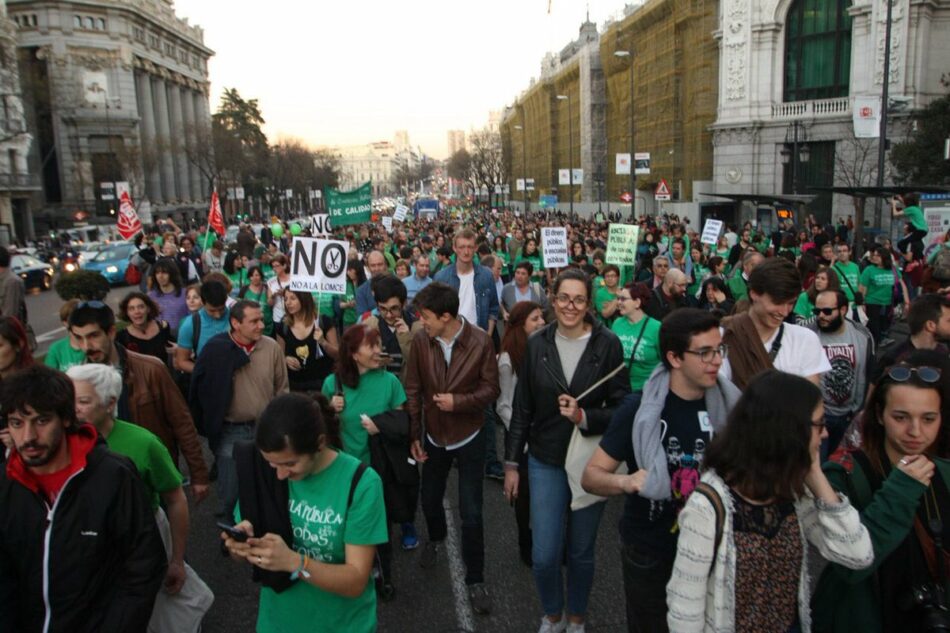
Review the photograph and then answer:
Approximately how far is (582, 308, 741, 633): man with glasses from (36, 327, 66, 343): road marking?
1701 centimetres

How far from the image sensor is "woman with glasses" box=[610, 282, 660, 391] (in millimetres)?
5602

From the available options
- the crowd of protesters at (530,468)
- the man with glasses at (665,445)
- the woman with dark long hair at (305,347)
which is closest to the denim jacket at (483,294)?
the woman with dark long hair at (305,347)

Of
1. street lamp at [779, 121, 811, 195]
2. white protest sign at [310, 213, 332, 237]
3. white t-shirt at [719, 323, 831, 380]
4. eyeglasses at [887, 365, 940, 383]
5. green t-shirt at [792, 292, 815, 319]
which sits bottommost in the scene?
green t-shirt at [792, 292, 815, 319]

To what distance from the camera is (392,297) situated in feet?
18.6

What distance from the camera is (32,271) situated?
91.4 feet

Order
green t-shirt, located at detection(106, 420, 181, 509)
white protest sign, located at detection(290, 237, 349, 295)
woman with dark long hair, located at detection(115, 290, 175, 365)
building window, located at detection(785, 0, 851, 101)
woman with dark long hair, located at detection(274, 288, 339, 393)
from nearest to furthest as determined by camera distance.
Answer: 1. green t-shirt, located at detection(106, 420, 181, 509)
2. woman with dark long hair, located at detection(115, 290, 175, 365)
3. woman with dark long hair, located at detection(274, 288, 339, 393)
4. white protest sign, located at detection(290, 237, 349, 295)
5. building window, located at detection(785, 0, 851, 101)

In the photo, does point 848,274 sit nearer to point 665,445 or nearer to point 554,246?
point 554,246

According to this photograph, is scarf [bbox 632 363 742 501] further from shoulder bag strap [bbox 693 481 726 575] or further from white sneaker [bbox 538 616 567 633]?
white sneaker [bbox 538 616 567 633]

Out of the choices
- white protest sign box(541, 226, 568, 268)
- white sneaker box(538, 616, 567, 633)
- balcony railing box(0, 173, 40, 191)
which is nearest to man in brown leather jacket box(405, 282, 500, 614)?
white sneaker box(538, 616, 567, 633)

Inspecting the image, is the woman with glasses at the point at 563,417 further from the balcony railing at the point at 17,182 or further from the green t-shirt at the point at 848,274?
the balcony railing at the point at 17,182

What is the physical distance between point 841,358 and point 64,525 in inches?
183

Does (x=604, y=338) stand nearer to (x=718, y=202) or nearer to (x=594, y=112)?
(x=718, y=202)

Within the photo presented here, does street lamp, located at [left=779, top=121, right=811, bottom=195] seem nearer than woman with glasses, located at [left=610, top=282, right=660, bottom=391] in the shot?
No

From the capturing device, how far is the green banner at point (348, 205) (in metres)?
16.0
